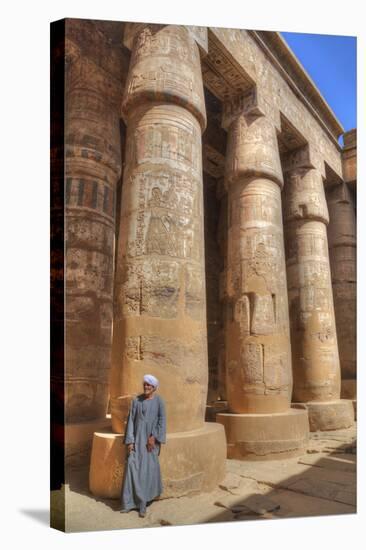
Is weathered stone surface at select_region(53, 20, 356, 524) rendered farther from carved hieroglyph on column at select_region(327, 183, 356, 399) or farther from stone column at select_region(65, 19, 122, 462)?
carved hieroglyph on column at select_region(327, 183, 356, 399)

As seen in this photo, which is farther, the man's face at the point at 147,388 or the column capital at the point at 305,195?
the column capital at the point at 305,195

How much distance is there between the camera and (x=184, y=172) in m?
5.29

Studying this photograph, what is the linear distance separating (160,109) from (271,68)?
13.4ft

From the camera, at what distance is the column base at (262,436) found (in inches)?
263

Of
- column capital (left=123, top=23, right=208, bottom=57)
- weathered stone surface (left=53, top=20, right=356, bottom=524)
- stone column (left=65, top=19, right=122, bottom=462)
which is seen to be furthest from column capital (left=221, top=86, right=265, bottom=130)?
stone column (left=65, top=19, right=122, bottom=462)

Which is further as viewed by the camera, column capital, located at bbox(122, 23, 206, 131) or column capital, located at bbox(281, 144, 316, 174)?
column capital, located at bbox(281, 144, 316, 174)

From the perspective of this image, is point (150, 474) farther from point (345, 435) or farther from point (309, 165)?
point (309, 165)

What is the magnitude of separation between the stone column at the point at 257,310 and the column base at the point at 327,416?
1.70 m

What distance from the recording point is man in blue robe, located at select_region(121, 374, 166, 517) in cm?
421

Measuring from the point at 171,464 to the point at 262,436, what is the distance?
8.46 ft

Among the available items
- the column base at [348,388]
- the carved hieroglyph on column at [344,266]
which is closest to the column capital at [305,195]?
the carved hieroglyph on column at [344,266]

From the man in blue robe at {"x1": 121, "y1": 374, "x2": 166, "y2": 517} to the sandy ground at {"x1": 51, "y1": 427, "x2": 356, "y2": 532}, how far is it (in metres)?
0.13

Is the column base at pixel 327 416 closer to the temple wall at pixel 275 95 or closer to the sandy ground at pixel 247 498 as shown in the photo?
the sandy ground at pixel 247 498

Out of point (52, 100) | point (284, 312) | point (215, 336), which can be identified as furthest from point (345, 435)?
point (52, 100)
